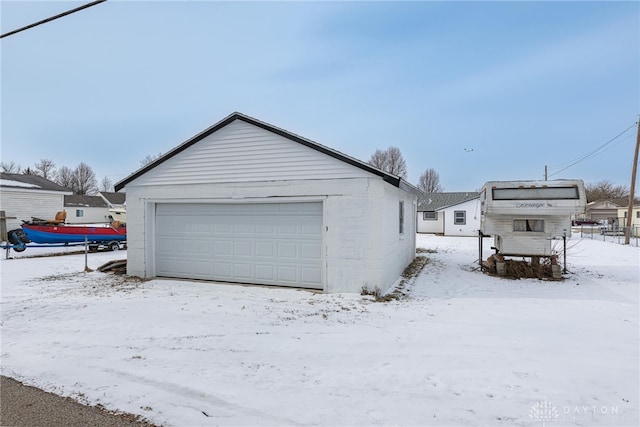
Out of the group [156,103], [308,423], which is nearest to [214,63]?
[156,103]

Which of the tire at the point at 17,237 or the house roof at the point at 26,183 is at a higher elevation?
the house roof at the point at 26,183

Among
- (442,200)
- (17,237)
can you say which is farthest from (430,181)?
(17,237)

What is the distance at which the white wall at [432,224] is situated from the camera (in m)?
31.5

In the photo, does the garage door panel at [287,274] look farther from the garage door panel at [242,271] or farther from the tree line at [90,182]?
the tree line at [90,182]

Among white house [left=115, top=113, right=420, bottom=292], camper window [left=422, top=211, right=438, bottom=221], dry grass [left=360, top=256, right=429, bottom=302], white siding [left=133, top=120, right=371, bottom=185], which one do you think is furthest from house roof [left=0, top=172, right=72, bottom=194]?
camper window [left=422, top=211, right=438, bottom=221]

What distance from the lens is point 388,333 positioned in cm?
529

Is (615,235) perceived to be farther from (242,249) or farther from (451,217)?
(242,249)

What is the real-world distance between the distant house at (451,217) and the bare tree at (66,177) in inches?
2723

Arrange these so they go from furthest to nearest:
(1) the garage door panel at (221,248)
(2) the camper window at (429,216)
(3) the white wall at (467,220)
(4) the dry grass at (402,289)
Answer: (2) the camper window at (429,216), (3) the white wall at (467,220), (1) the garage door panel at (221,248), (4) the dry grass at (402,289)

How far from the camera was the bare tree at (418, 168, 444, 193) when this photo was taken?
224 ft

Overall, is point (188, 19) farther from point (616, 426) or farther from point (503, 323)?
point (616, 426)

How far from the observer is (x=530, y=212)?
32.1ft

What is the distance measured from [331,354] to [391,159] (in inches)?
2129

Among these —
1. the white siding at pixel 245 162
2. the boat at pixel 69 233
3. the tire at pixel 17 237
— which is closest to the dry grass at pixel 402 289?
the white siding at pixel 245 162
